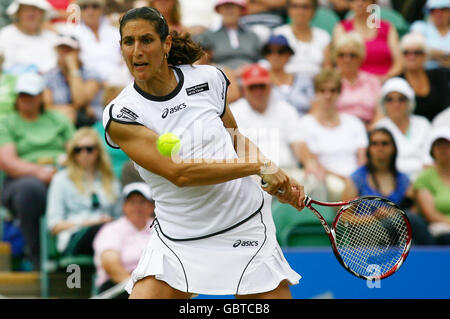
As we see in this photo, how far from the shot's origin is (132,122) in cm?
386

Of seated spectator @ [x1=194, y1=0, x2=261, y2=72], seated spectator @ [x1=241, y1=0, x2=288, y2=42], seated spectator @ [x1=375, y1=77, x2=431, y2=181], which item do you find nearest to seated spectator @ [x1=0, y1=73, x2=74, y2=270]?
seated spectator @ [x1=194, y1=0, x2=261, y2=72]

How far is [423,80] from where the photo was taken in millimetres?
Result: 8211

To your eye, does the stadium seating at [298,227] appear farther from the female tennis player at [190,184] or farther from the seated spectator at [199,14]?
the female tennis player at [190,184]

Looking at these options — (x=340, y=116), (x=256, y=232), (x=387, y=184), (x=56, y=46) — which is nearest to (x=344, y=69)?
(x=340, y=116)

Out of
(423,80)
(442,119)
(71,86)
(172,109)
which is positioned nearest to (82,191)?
(71,86)

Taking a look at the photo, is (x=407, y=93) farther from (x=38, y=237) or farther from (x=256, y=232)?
(x=256, y=232)

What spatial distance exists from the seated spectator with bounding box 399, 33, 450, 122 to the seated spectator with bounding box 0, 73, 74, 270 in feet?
10.6

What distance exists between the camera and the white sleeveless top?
393cm

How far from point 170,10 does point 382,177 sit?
2584 mm

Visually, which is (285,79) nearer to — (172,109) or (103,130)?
(103,130)

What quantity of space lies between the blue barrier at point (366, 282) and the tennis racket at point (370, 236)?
1.46 m

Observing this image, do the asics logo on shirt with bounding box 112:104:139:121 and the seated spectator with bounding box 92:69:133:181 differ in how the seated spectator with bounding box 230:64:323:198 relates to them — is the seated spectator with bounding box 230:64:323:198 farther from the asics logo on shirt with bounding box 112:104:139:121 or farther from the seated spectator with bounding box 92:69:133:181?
the asics logo on shirt with bounding box 112:104:139:121

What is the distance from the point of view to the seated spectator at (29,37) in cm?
802

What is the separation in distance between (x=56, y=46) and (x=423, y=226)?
3646 mm
